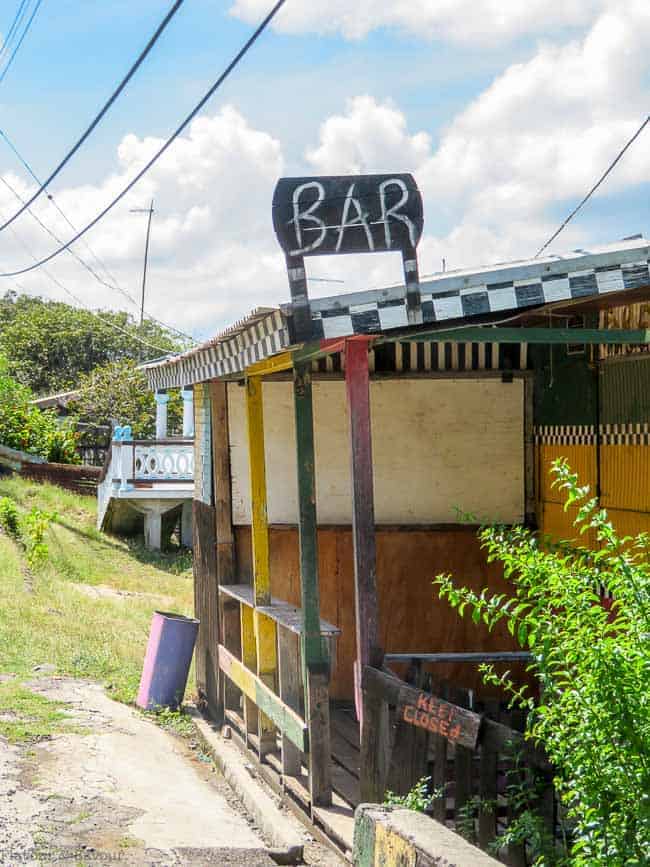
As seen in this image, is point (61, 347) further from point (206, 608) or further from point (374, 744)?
point (374, 744)

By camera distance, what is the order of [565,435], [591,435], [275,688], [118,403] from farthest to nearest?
[118,403] → [565,435] → [275,688] → [591,435]

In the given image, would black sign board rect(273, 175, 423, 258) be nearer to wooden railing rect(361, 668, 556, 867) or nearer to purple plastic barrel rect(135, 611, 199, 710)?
wooden railing rect(361, 668, 556, 867)

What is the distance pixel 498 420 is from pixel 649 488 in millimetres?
2342

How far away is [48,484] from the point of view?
27562 mm

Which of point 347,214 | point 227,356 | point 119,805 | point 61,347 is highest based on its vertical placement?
point 61,347

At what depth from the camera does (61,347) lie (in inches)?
1796

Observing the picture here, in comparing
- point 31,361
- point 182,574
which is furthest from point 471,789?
point 31,361

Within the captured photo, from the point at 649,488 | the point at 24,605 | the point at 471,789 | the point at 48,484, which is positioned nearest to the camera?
the point at 471,789

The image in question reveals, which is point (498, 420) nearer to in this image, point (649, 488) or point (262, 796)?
point (649, 488)

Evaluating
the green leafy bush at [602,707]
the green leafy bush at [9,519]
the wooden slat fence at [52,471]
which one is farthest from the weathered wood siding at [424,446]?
the wooden slat fence at [52,471]

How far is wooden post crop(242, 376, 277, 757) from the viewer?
27.2 ft

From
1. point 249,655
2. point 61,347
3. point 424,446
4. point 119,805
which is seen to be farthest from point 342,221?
point 61,347

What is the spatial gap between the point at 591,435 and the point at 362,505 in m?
2.43

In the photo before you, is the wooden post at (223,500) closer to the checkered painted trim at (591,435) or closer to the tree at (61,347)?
the checkered painted trim at (591,435)
